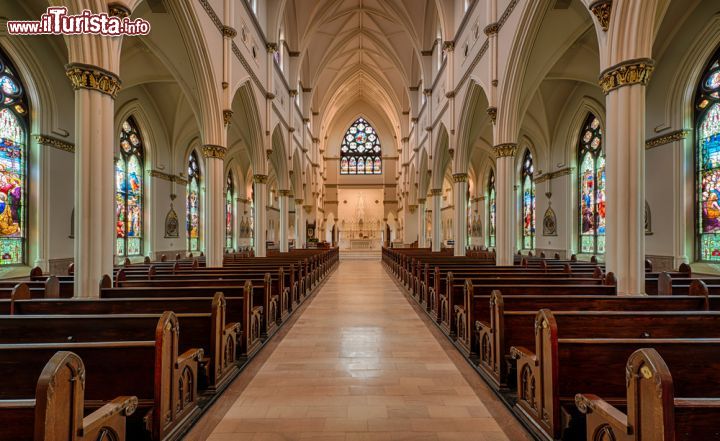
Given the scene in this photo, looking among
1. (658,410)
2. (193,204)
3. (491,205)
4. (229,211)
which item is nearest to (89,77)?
(658,410)

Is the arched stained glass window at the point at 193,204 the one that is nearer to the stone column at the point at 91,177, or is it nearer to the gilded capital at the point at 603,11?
the stone column at the point at 91,177

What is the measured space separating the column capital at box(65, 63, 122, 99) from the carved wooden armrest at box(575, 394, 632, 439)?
7.46 m

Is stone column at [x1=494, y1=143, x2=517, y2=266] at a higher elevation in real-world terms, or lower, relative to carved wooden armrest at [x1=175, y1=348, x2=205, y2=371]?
higher

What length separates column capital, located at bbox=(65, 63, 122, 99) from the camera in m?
6.18

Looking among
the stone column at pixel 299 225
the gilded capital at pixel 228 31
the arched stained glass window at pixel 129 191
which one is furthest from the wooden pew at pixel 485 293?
the stone column at pixel 299 225

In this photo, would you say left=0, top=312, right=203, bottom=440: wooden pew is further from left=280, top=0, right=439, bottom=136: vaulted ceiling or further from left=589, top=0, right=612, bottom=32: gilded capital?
left=280, top=0, right=439, bottom=136: vaulted ceiling

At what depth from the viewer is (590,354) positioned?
9.75 feet

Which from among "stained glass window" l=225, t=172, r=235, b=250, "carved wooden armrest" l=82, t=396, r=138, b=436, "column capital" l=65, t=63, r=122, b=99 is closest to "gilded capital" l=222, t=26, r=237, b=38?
"column capital" l=65, t=63, r=122, b=99

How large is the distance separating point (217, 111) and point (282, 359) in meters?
8.35

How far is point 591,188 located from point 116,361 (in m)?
17.8

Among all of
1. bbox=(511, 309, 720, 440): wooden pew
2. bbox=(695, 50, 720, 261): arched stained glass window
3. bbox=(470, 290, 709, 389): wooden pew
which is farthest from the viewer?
bbox=(695, 50, 720, 261): arched stained glass window

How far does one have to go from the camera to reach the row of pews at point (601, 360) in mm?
1862

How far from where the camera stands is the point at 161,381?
9.84 ft

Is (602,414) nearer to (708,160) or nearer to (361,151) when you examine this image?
(708,160)
